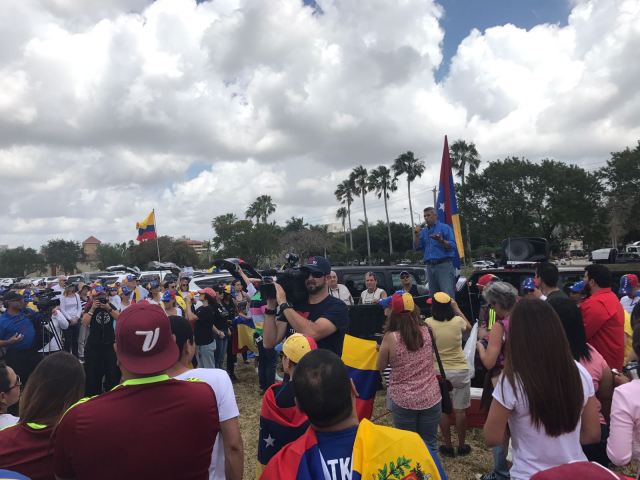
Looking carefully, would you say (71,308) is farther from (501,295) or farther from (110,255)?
(110,255)

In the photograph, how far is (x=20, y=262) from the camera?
214 feet

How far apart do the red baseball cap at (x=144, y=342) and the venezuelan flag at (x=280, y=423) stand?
859 millimetres

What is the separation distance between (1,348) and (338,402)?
535 cm

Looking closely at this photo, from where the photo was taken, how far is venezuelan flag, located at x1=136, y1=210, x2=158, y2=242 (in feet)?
59.9

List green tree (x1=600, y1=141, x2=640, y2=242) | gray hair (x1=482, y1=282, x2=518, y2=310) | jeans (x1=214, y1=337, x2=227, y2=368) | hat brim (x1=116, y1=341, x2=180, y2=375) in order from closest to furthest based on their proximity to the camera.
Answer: hat brim (x1=116, y1=341, x2=180, y2=375) → gray hair (x1=482, y1=282, x2=518, y2=310) → jeans (x1=214, y1=337, x2=227, y2=368) → green tree (x1=600, y1=141, x2=640, y2=242)

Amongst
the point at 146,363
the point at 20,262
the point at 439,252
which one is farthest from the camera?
the point at 20,262

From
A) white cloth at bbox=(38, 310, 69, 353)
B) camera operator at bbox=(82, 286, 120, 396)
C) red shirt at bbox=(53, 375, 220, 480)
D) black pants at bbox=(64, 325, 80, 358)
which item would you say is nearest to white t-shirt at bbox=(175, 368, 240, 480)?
red shirt at bbox=(53, 375, 220, 480)

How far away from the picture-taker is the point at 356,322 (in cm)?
637

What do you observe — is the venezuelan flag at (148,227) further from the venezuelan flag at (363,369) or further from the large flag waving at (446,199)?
the venezuelan flag at (363,369)

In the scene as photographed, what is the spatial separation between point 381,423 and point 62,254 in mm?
74875

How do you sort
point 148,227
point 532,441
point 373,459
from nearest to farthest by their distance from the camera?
point 373,459 → point 532,441 → point 148,227

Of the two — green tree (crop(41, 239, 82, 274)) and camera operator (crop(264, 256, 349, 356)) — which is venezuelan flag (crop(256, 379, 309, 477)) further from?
green tree (crop(41, 239, 82, 274))

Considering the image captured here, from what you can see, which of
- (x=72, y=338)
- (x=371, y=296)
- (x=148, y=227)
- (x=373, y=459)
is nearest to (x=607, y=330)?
(x=373, y=459)

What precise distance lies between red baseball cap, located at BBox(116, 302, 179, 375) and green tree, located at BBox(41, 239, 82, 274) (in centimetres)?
7647
